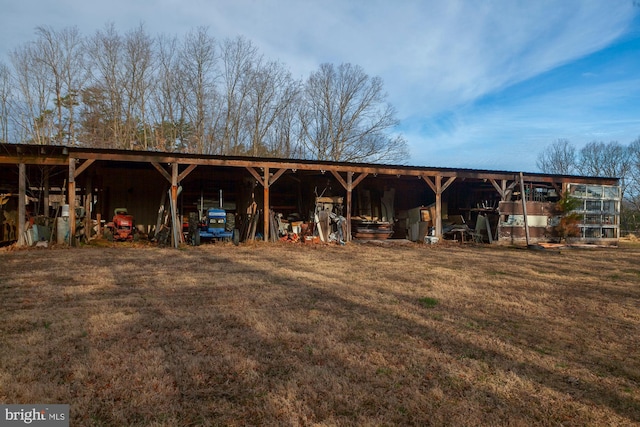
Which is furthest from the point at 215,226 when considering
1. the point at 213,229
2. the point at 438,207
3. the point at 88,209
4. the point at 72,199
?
the point at 438,207

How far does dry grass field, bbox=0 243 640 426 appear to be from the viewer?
2510 millimetres

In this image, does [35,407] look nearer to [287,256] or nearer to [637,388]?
[637,388]

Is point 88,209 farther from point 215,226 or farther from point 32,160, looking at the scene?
point 215,226

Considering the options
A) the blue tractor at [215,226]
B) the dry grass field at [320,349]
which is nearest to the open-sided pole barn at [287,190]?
the blue tractor at [215,226]

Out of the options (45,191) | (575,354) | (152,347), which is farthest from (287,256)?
(45,191)

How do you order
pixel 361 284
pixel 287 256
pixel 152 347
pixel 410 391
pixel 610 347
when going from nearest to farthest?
pixel 410 391 < pixel 152 347 < pixel 610 347 < pixel 361 284 < pixel 287 256

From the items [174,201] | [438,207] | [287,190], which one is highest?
[287,190]

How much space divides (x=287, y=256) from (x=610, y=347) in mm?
7591

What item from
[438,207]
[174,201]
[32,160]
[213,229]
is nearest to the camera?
[32,160]

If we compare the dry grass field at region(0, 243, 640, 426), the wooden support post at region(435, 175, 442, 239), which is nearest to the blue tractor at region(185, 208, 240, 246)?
the dry grass field at region(0, 243, 640, 426)

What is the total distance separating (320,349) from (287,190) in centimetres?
1397

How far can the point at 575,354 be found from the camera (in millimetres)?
3520

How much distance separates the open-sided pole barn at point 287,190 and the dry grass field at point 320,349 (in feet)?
21.2

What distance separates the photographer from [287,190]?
1722 cm
